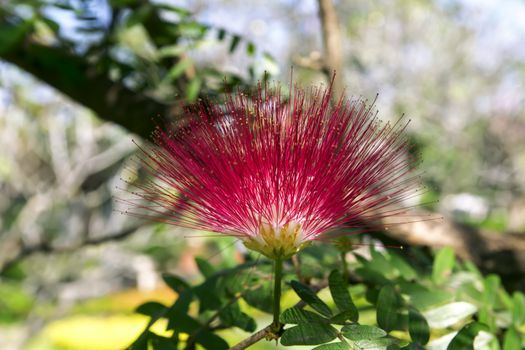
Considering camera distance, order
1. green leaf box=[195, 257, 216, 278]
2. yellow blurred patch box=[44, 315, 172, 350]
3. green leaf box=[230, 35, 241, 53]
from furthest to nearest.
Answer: yellow blurred patch box=[44, 315, 172, 350] < green leaf box=[230, 35, 241, 53] < green leaf box=[195, 257, 216, 278]

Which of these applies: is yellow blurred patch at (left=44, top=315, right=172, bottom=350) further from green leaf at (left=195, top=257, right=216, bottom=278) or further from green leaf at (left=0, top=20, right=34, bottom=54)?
green leaf at (left=195, top=257, right=216, bottom=278)

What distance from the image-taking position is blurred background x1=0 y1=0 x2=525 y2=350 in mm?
1782

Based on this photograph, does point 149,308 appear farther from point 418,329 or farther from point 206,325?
point 418,329

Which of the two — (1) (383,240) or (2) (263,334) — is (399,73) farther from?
(2) (263,334)

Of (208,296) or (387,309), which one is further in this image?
(208,296)

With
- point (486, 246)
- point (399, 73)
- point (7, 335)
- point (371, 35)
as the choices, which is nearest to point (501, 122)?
point (399, 73)

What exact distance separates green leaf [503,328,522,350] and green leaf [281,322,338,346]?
45 cm

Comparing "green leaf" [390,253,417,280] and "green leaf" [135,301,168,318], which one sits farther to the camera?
"green leaf" [390,253,417,280]

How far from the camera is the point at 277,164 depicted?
2.61 ft

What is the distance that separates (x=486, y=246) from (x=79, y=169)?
4.44 meters

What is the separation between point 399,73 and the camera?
12.0 meters

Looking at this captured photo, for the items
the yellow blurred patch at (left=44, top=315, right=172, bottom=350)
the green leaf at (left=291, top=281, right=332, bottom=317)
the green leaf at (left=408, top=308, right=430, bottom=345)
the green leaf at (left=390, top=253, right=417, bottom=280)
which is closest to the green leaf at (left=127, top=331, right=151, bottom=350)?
the green leaf at (left=291, top=281, right=332, bottom=317)

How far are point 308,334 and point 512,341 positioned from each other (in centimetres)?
51

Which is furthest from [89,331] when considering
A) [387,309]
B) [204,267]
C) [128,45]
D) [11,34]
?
[387,309]
